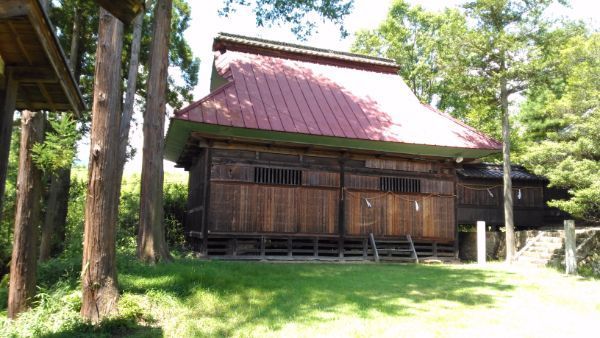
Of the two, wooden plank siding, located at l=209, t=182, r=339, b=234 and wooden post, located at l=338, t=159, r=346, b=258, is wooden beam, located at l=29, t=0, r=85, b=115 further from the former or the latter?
wooden post, located at l=338, t=159, r=346, b=258

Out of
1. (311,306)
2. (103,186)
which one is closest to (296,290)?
(311,306)

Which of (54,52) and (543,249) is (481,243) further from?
(54,52)

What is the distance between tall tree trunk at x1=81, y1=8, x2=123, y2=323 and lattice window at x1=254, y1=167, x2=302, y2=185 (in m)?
6.31

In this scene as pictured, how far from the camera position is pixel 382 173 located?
1402 cm

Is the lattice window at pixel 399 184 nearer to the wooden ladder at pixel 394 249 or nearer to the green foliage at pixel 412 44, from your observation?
the wooden ladder at pixel 394 249

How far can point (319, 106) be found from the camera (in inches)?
556

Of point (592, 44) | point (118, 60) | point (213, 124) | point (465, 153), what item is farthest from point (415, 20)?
point (118, 60)

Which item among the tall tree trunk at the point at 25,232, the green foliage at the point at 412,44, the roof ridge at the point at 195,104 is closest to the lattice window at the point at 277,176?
the roof ridge at the point at 195,104

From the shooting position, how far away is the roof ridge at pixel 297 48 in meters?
15.8

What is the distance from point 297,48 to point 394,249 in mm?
8282

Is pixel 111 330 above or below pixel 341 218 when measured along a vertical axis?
below

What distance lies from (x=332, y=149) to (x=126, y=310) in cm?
839

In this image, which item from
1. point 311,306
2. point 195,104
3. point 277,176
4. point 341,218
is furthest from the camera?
point 341,218

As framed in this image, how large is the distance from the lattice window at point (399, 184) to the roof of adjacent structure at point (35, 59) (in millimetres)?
10383
